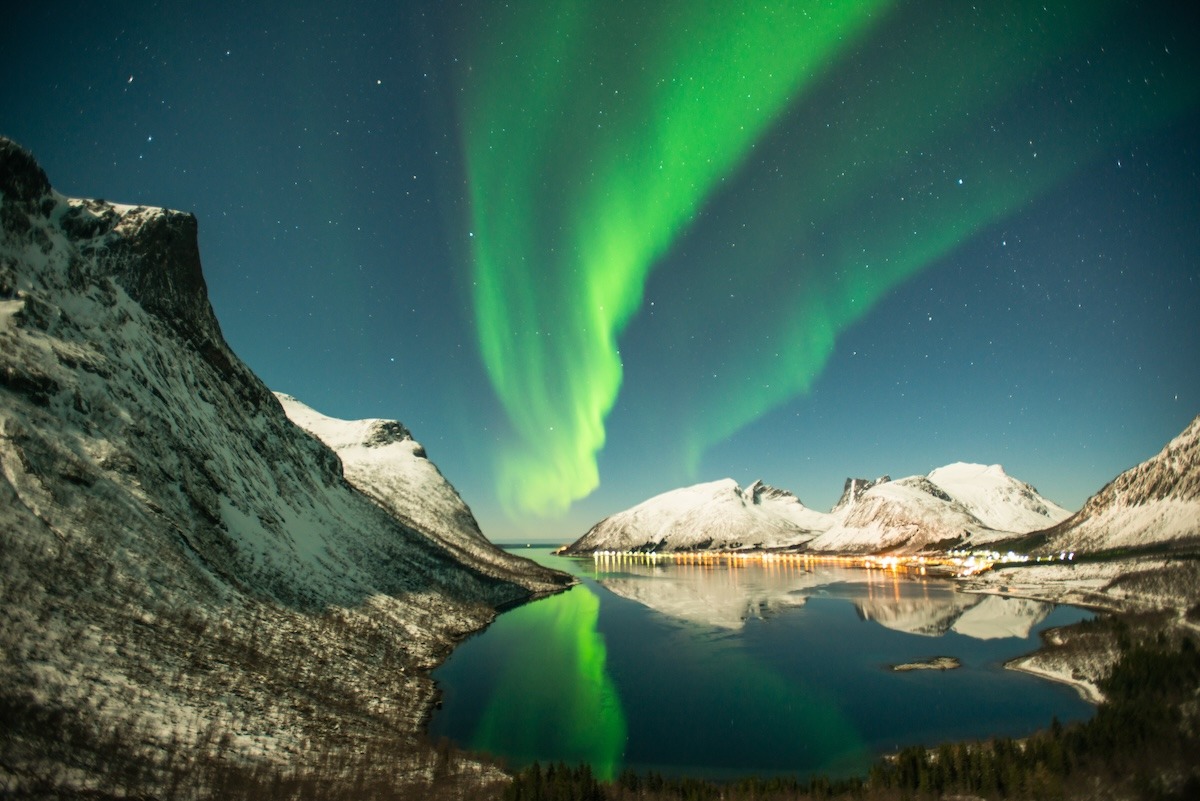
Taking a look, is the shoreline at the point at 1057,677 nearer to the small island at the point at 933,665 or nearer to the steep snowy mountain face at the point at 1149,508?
the small island at the point at 933,665

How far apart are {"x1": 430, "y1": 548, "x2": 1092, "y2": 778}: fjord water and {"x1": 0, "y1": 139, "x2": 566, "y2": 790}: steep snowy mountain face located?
29.3 feet

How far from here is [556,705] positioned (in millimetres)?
49750

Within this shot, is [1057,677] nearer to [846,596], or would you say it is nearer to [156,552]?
[846,596]

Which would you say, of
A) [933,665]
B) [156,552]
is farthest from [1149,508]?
[156,552]

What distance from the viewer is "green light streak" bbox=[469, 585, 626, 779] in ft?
127

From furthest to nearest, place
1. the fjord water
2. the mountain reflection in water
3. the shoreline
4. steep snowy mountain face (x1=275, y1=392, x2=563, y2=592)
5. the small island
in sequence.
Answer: steep snowy mountain face (x1=275, y1=392, x2=563, y2=592) < the mountain reflection in water < the small island < the shoreline < the fjord water

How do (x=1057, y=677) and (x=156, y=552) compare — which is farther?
(x=1057, y=677)

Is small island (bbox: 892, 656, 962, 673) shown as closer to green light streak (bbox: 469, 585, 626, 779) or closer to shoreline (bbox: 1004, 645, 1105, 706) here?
shoreline (bbox: 1004, 645, 1105, 706)

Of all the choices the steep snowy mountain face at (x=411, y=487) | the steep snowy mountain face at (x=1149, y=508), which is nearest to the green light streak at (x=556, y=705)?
the steep snowy mountain face at (x=411, y=487)

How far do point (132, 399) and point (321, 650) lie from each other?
29459 mm

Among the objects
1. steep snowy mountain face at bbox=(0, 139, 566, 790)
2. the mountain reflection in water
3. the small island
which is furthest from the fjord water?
steep snowy mountain face at bbox=(0, 139, 566, 790)

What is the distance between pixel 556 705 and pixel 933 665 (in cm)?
4121

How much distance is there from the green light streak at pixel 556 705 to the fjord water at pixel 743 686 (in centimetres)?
20

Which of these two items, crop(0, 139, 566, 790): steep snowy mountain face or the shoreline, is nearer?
crop(0, 139, 566, 790): steep snowy mountain face
